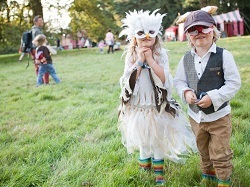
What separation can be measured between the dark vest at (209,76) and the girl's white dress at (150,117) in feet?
0.71

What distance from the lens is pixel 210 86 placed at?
192cm

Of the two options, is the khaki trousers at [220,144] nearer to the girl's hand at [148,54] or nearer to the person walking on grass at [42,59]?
the girl's hand at [148,54]

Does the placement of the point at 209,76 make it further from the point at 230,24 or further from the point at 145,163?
the point at 230,24

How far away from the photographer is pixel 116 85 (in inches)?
249

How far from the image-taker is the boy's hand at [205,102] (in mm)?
1848

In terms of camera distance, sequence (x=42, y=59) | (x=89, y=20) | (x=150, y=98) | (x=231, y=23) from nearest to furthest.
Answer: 1. (x=150, y=98)
2. (x=42, y=59)
3. (x=89, y=20)
4. (x=231, y=23)

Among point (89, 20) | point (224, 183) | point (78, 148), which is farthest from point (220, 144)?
point (89, 20)

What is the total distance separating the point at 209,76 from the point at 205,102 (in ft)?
0.59

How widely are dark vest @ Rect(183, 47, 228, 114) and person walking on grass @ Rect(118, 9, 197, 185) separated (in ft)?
0.71

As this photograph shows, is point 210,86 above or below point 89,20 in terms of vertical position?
below

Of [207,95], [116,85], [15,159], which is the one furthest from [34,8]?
[207,95]

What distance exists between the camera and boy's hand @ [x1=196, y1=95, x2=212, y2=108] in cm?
185

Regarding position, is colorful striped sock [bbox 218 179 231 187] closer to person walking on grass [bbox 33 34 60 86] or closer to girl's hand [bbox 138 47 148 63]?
girl's hand [bbox 138 47 148 63]

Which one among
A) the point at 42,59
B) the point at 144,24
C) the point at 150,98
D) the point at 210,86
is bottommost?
the point at 150,98
